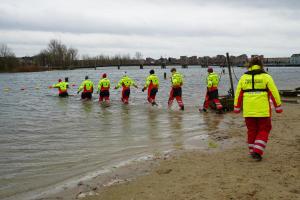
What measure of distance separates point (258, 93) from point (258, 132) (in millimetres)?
738

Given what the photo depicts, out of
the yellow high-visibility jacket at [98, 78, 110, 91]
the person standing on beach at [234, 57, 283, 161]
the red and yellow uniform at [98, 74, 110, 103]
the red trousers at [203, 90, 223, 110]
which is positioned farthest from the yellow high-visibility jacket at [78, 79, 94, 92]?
the person standing on beach at [234, 57, 283, 161]

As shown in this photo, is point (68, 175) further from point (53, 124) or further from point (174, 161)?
point (53, 124)

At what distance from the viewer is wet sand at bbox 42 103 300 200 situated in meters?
5.47

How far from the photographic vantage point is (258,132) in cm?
731

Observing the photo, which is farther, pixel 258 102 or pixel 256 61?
pixel 256 61

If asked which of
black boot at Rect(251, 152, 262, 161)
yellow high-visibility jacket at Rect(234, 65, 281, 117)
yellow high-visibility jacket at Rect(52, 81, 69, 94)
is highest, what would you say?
yellow high-visibility jacket at Rect(234, 65, 281, 117)

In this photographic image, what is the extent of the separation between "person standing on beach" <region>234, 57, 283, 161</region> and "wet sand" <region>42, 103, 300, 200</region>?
35 centimetres

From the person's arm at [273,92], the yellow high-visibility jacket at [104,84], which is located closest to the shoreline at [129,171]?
the person's arm at [273,92]

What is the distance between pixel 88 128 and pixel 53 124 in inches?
79.4

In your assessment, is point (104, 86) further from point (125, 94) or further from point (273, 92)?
point (273, 92)

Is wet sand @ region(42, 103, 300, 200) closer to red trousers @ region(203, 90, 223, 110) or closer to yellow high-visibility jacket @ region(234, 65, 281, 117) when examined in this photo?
yellow high-visibility jacket @ region(234, 65, 281, 117)

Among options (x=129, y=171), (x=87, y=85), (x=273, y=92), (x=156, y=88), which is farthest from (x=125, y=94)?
(x=273, y=92)

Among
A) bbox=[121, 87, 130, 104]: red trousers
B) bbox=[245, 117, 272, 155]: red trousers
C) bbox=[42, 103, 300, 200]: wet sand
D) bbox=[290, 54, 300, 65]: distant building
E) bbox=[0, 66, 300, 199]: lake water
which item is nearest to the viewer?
bbox=[42, 103, 300, 200]: wet sand

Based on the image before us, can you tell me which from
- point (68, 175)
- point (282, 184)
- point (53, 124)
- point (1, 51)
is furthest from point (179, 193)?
point (1, 51)
